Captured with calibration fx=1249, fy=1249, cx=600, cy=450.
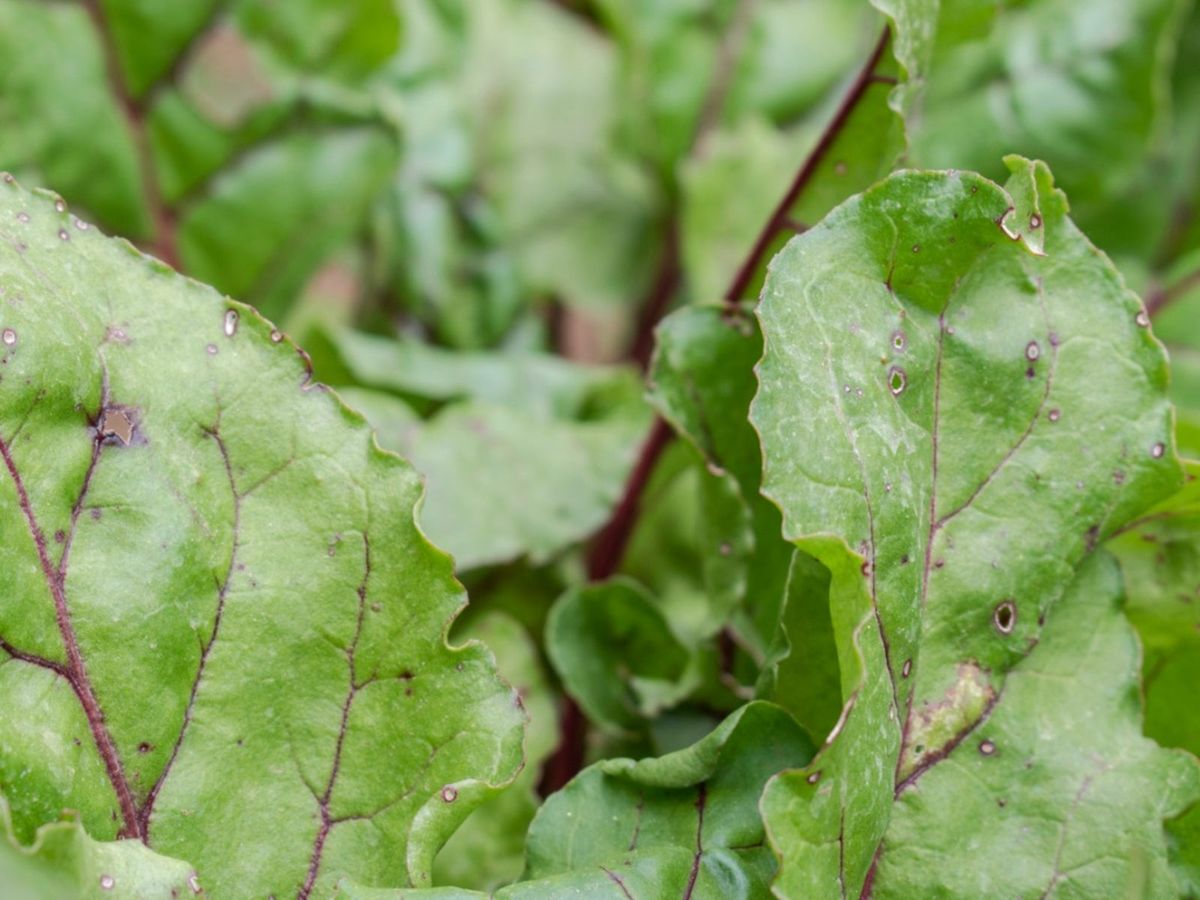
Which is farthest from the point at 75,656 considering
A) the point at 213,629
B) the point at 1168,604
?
the point at 1168,604

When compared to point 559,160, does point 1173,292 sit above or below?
above

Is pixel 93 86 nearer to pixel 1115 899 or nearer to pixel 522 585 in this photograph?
pixel 522 585

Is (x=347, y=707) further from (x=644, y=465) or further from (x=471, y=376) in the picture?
(x=471, y=376)

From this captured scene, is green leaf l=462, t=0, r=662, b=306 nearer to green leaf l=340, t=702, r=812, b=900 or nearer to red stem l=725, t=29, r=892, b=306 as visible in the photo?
red stem l=725, t=29, r=892, b=306

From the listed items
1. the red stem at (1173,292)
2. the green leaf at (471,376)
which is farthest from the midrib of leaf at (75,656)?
the red stem at (1173,292)

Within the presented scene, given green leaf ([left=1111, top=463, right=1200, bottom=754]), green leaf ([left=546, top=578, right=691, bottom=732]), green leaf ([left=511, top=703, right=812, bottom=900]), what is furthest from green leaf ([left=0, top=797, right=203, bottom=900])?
green leaf ([left=1111, top=463, right=1200, bottom=754])

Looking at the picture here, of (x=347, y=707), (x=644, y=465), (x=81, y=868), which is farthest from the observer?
(x=644, y=465)

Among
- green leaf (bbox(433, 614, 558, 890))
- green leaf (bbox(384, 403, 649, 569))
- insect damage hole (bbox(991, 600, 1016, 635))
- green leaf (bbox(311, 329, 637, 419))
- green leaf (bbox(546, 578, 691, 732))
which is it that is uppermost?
insect damage hole (bbox(991, 600, 1016, 635))

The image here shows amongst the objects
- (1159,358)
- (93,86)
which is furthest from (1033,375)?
(93,86)
